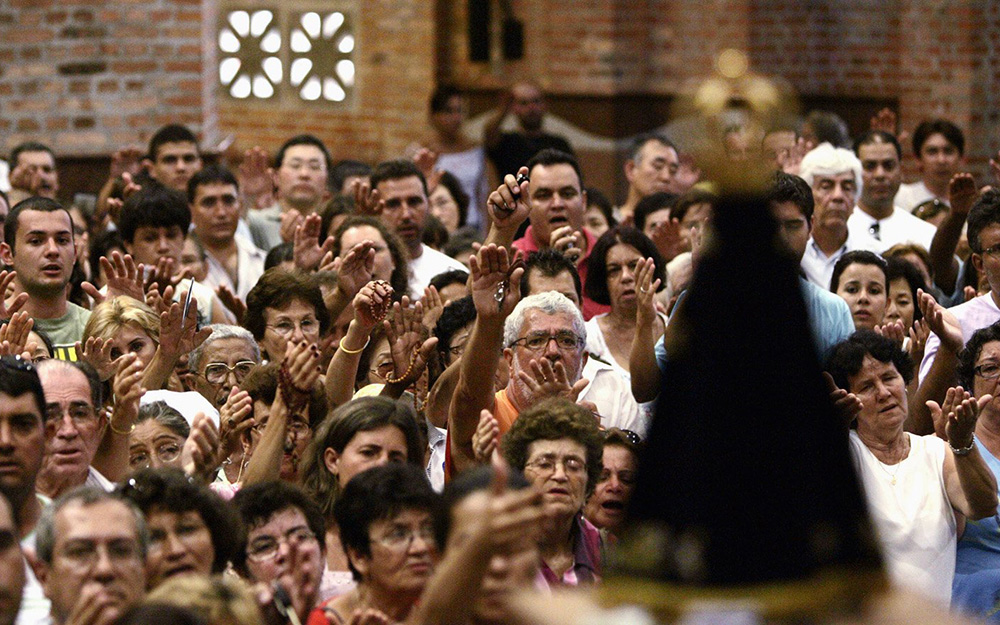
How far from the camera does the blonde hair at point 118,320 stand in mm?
5887

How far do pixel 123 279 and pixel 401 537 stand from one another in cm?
282

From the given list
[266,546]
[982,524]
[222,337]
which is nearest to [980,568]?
[982,524]

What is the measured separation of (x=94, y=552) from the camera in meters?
3.50

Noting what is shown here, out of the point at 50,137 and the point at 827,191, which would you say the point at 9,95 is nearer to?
the point at 50,137

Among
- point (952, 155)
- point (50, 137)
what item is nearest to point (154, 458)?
point (50, 137)

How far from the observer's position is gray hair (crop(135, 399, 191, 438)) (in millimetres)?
5121

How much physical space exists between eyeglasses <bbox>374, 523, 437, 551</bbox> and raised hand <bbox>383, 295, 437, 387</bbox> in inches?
59.6

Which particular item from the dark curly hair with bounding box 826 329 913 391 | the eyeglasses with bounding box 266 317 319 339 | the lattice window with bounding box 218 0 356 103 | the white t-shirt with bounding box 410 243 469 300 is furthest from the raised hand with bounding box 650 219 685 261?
the lattice window with bounding box 218 0 356 103

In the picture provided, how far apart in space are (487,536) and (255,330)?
3.49 metres

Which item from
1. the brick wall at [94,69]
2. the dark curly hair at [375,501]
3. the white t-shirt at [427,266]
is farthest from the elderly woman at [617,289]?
the brick wall at [94,69]

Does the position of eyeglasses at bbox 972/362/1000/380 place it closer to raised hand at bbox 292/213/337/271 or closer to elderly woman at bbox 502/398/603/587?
elderly woman at bbox 502/398/603/587

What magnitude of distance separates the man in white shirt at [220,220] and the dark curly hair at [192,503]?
13.5 ft

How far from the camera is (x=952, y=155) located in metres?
9.59

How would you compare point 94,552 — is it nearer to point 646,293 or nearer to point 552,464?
point 552,464
